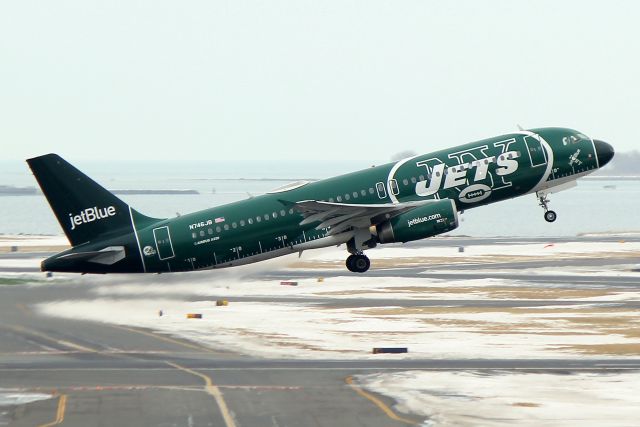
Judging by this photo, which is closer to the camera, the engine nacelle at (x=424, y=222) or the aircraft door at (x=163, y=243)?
the engine nacelle at (x=424, y=222)

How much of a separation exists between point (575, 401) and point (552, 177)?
73.6 feet

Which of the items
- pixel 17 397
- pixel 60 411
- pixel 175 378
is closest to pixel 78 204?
pixel 175 378

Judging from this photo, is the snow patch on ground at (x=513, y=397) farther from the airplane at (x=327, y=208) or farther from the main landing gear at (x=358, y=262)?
the main landing gear at (x=358, y=262)

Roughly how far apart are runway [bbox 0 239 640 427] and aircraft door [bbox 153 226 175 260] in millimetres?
5144

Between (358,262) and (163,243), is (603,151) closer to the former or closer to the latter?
(358,262)

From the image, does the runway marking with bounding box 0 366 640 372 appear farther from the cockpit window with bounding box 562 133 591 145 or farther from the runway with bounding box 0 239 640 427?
the cockpit window with bounding box 562 133 591 145

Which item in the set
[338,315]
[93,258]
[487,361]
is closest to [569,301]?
[338,315]

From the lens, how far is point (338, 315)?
78.4 meters

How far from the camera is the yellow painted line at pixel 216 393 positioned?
137ft

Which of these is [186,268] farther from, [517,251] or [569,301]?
[517,251]

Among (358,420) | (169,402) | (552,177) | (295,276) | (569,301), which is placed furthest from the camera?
(295,276)

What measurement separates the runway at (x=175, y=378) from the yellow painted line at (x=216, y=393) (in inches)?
1.6

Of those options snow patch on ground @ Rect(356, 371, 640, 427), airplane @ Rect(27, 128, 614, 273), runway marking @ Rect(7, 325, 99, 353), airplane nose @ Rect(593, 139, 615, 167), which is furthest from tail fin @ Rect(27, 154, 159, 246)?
airplane nose @ Rect(593, 139, 615, 167)

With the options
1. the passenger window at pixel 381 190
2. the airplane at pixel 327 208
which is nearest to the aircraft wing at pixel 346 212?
the airplane at pixel 327 208
